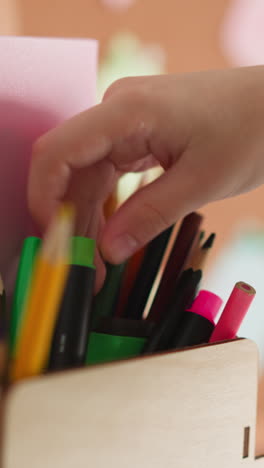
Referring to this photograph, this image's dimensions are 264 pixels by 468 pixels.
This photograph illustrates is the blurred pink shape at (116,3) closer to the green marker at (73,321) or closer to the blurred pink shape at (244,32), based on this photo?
the blurred pink shape at (244,32)

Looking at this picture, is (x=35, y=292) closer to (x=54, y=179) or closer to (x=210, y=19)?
(x=54, y=179)

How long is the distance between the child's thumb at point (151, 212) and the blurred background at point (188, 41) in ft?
0.58

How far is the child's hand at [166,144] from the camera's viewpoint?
→ 0.79ft

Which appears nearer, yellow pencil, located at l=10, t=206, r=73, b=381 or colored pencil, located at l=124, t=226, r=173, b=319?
yellow pencil, located at l=10, t=206, r=73, b=381

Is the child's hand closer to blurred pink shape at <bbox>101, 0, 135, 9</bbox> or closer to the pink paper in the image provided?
the pink paper

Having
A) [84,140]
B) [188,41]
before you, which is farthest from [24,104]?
[188,41]

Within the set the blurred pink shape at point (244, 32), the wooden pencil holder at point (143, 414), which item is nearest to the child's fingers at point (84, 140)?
the wooden pencil holder at point (143, 414)

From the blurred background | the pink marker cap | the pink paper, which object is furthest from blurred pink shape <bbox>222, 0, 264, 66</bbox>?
the pink marker cap

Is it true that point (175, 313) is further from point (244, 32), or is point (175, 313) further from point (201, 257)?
point (244, 32)

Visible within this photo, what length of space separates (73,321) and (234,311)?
8 centimetres

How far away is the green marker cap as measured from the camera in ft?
0.70

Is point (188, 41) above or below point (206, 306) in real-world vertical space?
above

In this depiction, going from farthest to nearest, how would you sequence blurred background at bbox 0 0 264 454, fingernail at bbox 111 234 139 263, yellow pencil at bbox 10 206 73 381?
1. blurred background at bbox 0 0 264 454
2. fingernail at bbox 111 234 139 263
3. yellow pencil at bbox 10 206 73 381

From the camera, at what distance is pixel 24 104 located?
295 mm
